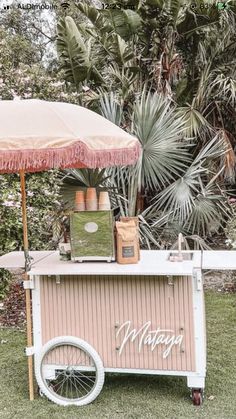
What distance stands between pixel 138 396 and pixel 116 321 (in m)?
0.58

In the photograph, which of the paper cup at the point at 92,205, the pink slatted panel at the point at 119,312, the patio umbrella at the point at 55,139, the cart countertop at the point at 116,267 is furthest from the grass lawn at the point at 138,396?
the patio umbrella at the point at 55,139

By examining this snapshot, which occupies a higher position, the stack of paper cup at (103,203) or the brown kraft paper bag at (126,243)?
the stack of paper cup at (103,203)

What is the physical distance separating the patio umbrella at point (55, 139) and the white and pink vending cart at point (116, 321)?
2.44 ft

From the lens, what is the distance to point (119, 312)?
10.3 feet

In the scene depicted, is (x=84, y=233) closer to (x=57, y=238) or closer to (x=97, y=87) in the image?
(x=57, y=238)

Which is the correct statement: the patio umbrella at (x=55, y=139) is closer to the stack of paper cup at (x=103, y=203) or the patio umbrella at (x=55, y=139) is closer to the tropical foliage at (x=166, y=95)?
the stack of paper cup at (x=103, y=203)

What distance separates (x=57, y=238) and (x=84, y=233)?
2948 millimetres

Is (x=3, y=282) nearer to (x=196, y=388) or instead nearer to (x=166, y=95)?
(x=196, y=388)

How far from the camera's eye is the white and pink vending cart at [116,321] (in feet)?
9.99

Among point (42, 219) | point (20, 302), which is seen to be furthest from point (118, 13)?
point (20, 302)

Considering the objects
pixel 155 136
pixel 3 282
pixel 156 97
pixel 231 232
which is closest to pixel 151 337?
pixel 3 282

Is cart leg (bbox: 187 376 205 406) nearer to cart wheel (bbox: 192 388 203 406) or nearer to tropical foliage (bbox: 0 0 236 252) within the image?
cart wheel (bbox: 192 388 203 406)

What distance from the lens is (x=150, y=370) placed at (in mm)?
3131

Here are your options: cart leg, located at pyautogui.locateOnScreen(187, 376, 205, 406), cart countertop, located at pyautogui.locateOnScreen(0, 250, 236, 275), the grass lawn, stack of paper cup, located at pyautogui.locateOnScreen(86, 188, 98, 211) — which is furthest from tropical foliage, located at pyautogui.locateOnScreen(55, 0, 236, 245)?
cart leg, located at pyautogui.locateOnScreen(187, 376, 205, 406)
